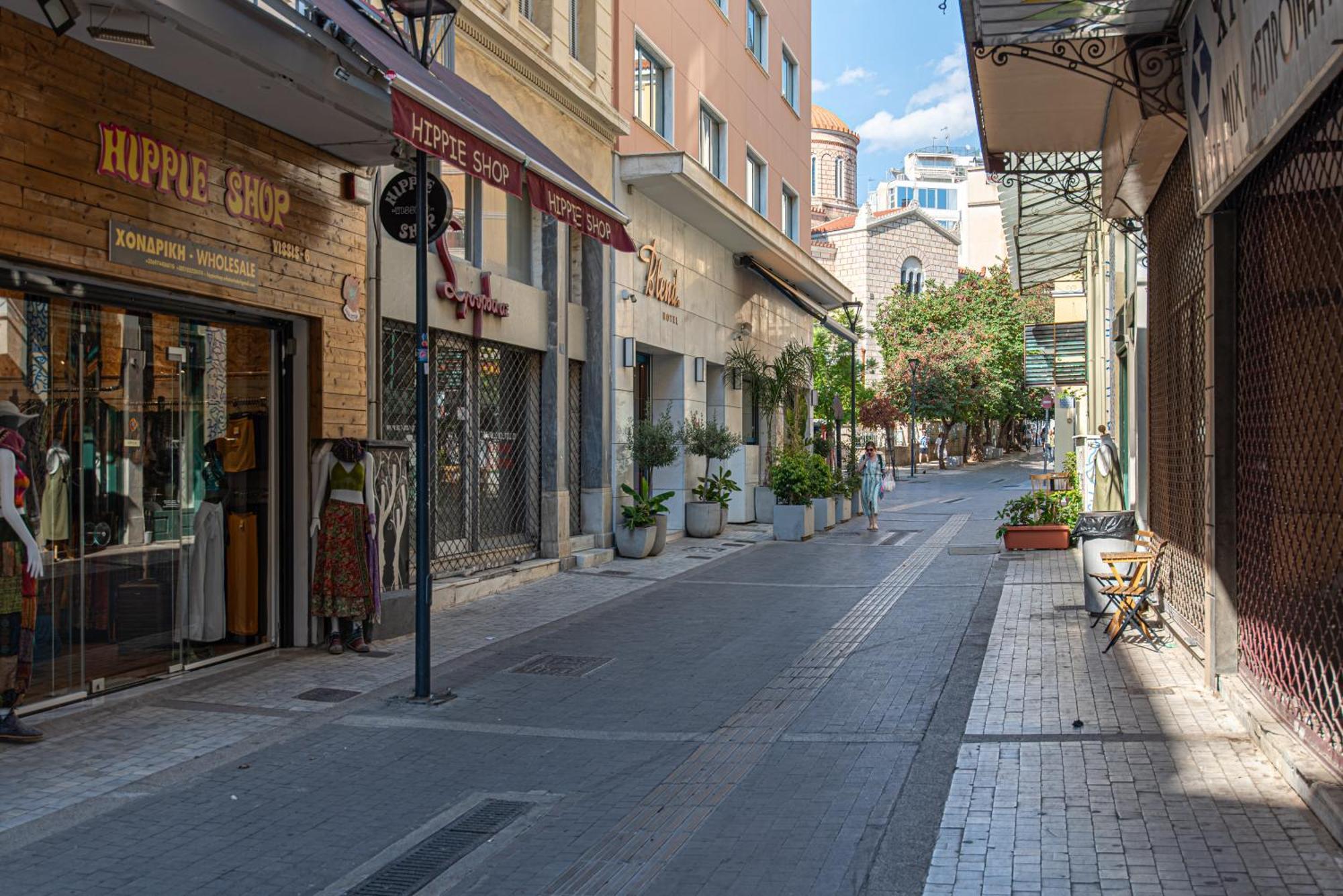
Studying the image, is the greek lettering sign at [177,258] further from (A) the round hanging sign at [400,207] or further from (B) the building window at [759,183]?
(B) the building window at [759,183]

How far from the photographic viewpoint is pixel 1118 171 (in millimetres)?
9375

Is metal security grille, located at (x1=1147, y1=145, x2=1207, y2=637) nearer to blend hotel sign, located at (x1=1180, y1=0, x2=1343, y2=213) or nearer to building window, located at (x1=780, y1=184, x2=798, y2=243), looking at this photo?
blend hotel sign, located at (x1=1180, y1=0, x2=1343, y2=213)

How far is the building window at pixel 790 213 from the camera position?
27.1m

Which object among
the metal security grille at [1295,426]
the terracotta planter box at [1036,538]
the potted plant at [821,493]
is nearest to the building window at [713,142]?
the potted plant at [821,493]

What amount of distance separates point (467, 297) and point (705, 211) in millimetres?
7395

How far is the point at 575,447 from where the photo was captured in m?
15.9

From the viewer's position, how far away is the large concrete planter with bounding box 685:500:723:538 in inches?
Answer: 752

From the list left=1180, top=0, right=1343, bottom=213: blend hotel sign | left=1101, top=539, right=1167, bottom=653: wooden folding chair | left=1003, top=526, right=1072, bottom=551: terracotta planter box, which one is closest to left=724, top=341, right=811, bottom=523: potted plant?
left=1003, top=526, right=1072, bottom=551: terracotta planter box

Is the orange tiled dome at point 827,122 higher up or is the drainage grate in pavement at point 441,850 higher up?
the orange tiled dome at point 827,122

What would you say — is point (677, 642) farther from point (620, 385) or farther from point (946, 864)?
point (620, 385)

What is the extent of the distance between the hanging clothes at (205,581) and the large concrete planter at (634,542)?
7772mm

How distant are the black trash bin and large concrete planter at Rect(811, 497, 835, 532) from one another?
11.4 meters

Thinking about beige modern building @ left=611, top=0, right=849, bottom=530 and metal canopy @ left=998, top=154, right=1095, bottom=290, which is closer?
metal canopy @ left=998, top=154, right=1095, bottom=290

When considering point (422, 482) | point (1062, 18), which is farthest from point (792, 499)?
point (1062, 18)
